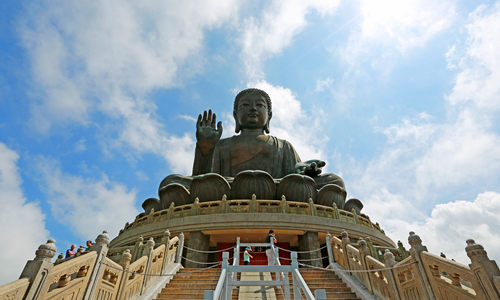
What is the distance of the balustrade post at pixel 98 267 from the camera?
4.13m

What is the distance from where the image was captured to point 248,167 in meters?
17.4

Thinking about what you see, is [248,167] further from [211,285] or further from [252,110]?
[211,285]

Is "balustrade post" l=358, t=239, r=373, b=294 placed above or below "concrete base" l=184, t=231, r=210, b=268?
below

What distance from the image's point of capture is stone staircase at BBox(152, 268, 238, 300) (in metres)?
5.87

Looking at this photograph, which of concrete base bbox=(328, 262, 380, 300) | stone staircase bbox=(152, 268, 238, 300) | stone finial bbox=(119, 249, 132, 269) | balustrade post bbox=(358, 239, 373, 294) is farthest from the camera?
stone staircase bbox=(152, 268, 238, 300)

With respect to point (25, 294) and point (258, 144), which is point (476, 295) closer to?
point (25, 294)

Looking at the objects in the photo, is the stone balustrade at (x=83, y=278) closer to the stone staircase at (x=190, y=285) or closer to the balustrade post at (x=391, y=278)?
the stone staircase at (x=190, y=285)

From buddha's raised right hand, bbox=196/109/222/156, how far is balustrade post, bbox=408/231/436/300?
12.0 meters

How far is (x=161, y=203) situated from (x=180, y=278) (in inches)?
279

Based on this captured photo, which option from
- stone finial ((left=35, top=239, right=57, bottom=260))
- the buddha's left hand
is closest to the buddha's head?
the buddha's left hand

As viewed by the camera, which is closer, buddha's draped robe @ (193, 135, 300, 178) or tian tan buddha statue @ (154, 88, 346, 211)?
tian tan buddha statue @ (154, 88, 346, 211)

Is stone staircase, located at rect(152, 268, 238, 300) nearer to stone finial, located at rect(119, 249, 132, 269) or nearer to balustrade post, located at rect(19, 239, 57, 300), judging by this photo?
stone finial, located at rect(119, 249, 132, 269)

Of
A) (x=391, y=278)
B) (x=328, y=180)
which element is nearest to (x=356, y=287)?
(x=391, y=278)

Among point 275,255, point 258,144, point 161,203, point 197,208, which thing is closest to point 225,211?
point 197,208
